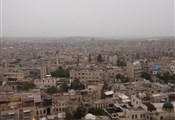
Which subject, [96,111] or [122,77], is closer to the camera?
[96,111]

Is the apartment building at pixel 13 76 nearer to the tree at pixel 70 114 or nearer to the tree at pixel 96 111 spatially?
the tree at pixel 70 114

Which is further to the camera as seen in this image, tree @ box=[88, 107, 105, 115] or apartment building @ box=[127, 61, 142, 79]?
apartment building @ box=[127, 61, 142, 79]

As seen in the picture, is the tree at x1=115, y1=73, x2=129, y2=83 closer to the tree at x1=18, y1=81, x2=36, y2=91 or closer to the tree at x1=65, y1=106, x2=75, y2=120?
the tree at x1=18, y1=81, x2=36, y2=91

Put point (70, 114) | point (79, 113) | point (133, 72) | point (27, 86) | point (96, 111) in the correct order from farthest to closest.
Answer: point (133, 72) → point (27, 86) → point (96, 111) → point (79, 113) → point (70, 114)

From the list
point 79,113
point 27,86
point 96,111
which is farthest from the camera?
point 27,86

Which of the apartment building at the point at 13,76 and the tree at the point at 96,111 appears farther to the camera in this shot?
the apartment building at the point at 13,76

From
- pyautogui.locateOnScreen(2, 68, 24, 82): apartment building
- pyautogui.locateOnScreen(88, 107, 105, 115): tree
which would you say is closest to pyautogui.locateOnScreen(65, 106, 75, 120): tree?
pyautogui.locateOnScreen(88, 107, 105, 115): tree

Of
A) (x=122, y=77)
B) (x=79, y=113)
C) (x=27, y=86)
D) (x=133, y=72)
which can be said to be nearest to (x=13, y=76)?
(x=27, y=86)

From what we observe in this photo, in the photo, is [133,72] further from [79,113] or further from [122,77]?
[79,113]

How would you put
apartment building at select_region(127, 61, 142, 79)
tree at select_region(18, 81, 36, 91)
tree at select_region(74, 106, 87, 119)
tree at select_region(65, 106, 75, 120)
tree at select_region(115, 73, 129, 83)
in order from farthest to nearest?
apartment building at select_region(127, 61, 142, 79) → tree at select_region(115, 73, 129, 83) → tree at select_region(18, 81, 36, 91) → tree at select_region(74, 106, 87, 119) → tree at select_region(65, 106, 75, 120)

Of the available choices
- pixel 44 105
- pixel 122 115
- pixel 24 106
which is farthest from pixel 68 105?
pixel 122 115

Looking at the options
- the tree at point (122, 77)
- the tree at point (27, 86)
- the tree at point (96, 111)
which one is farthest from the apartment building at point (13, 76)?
the tree at point (96, 111)

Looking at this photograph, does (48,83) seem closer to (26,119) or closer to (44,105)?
(44,105)
